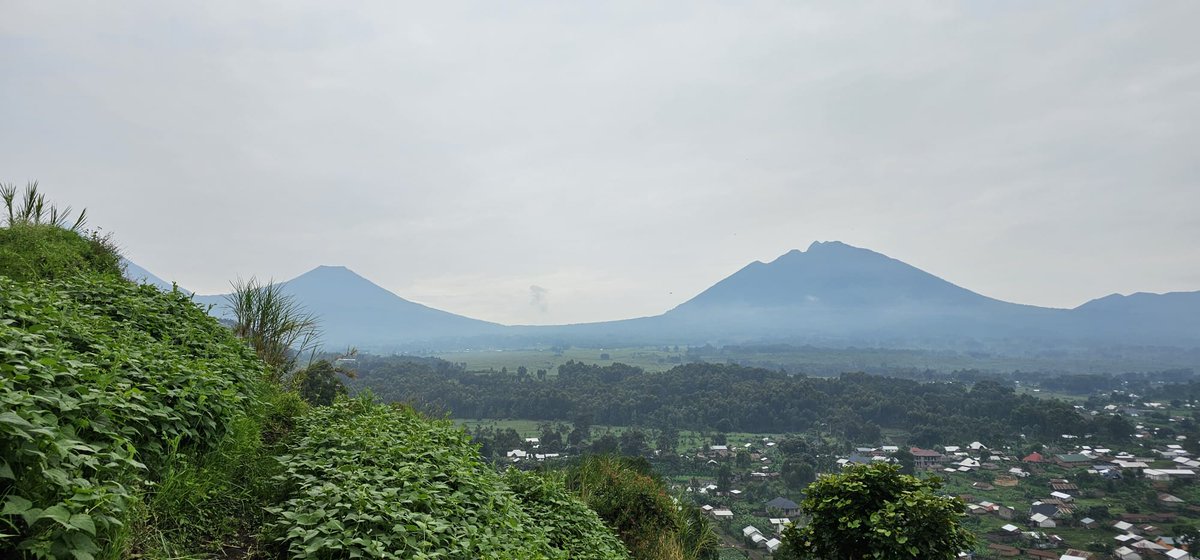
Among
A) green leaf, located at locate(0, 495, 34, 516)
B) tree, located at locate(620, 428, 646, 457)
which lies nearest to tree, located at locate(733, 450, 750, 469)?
tree, located at locate(620, 428, 646, 457)

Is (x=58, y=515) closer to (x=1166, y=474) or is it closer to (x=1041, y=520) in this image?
(x=1041, y=520)

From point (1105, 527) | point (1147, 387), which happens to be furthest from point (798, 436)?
point (1147, 387)

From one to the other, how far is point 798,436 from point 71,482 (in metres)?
71.9

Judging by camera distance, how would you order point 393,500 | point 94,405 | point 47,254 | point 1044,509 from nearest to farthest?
point 94,405 < point 393,500 < point 47,254 < point 1044,509

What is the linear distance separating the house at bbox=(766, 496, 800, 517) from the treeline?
31.4 metres

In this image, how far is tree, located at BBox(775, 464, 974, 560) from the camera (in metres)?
7.27

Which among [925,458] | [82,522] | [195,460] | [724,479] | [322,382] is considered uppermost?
[82,522]

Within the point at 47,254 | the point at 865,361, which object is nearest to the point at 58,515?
the point at 47,254

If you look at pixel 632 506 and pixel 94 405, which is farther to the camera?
pixel 632 506

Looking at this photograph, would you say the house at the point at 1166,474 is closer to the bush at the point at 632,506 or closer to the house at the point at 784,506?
the house at the point at 784,506

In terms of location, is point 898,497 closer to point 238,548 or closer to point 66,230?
point 238,548

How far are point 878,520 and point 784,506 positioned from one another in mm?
33737

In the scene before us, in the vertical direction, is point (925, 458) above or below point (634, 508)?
below

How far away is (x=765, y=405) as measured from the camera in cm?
7375
